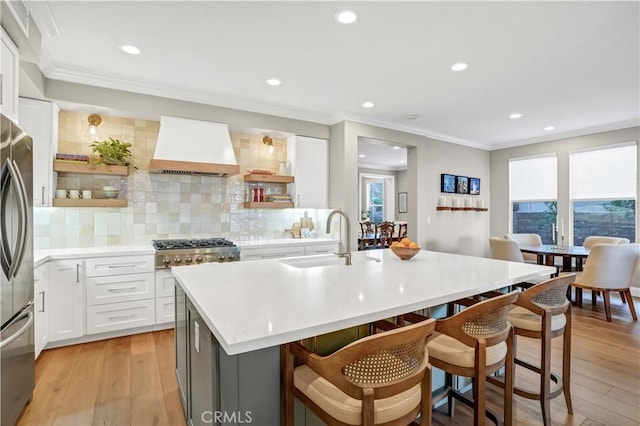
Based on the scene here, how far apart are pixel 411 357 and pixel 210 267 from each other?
147 cm

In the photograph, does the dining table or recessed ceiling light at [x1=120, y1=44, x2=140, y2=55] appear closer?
recessed ceiling light at [x1=120, y1=44, x2=140, y2=55]

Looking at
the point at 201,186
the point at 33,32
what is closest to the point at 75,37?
the point at 33,32

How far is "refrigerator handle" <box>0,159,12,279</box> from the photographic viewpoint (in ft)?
5.56

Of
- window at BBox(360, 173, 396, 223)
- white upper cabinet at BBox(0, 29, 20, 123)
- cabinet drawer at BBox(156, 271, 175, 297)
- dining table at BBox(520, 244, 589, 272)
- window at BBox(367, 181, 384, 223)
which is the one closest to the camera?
white upper cabinet at BBox(0, 29, 20, 123)

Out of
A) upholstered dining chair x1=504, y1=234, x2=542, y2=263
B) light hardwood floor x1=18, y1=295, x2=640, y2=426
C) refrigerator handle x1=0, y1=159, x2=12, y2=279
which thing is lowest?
light hardwood floor x1=18, y1=295, x2=640, y2=426

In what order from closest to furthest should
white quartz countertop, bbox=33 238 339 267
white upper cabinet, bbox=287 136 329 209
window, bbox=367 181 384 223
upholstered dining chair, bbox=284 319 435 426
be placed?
1. upholstered dining chair, bbox=284 319 435 426
2. white quartz countertop, bbox=33 238 339 267
3. white upper cabinet, bbox=287 136 329 209
4. window, bbox=367 181 384 223

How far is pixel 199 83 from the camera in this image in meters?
3.46

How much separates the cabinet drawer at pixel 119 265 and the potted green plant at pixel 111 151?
1.02 metres

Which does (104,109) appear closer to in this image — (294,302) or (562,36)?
(294,302)

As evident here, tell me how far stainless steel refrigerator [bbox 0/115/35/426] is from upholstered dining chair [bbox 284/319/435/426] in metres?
1.63

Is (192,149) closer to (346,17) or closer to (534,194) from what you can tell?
(346,17)

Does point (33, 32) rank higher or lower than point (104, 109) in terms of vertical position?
higher

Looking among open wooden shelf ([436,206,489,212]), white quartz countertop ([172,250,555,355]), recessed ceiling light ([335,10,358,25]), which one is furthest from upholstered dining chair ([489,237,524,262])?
recessed ceiling light ([335,10,358,25])

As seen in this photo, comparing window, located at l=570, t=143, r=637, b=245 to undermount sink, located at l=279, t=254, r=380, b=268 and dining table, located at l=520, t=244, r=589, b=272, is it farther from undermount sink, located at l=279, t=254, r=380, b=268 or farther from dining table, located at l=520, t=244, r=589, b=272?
undermount sink, located at l=279, t=254, r=380, b=268
